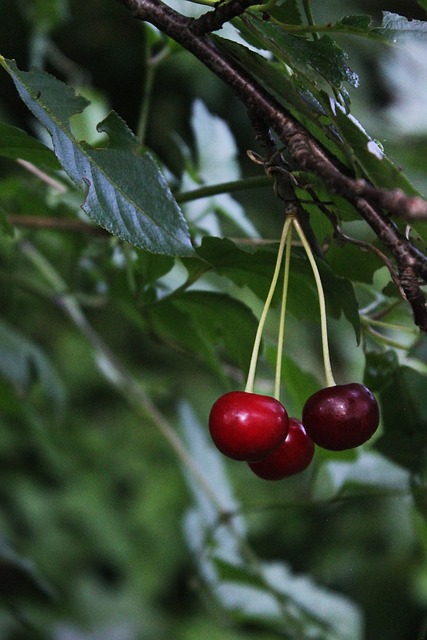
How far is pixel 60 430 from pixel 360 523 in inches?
33.7

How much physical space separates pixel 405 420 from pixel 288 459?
0.58 feet

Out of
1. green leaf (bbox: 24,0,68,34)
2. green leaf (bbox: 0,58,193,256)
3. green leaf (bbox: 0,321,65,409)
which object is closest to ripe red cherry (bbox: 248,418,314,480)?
green leaf (bbox: 0,58,193,256)

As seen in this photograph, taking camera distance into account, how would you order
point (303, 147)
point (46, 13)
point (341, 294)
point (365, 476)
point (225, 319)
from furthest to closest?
point (46, 13)
point (365, 476)
point (225, 319)
point (341, 294)
point (303, 147)

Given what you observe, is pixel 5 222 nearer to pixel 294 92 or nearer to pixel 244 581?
pixel 294 92

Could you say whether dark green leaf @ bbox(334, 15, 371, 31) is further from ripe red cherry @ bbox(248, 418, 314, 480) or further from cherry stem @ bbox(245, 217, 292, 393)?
ripe red cherry @ bbox(248, 418, 314, 480)

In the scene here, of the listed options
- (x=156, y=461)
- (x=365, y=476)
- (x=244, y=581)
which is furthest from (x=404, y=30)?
(x=156, y=461)

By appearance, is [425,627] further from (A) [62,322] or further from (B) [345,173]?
(A) [62,322]

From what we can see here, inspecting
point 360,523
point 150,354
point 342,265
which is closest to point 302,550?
point 360,523

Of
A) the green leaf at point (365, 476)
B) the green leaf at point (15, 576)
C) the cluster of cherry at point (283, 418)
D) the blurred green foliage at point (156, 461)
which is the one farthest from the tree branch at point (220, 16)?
the green leaf at point (15, 576)

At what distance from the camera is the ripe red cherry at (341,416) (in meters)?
0.45

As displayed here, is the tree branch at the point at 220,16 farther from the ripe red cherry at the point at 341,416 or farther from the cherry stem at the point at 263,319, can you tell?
the ripe red cherry at the point at 341,416

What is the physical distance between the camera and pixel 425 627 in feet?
2.23

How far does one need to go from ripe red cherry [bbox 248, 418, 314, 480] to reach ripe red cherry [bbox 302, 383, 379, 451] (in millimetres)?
49

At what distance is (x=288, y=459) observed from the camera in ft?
1.69
